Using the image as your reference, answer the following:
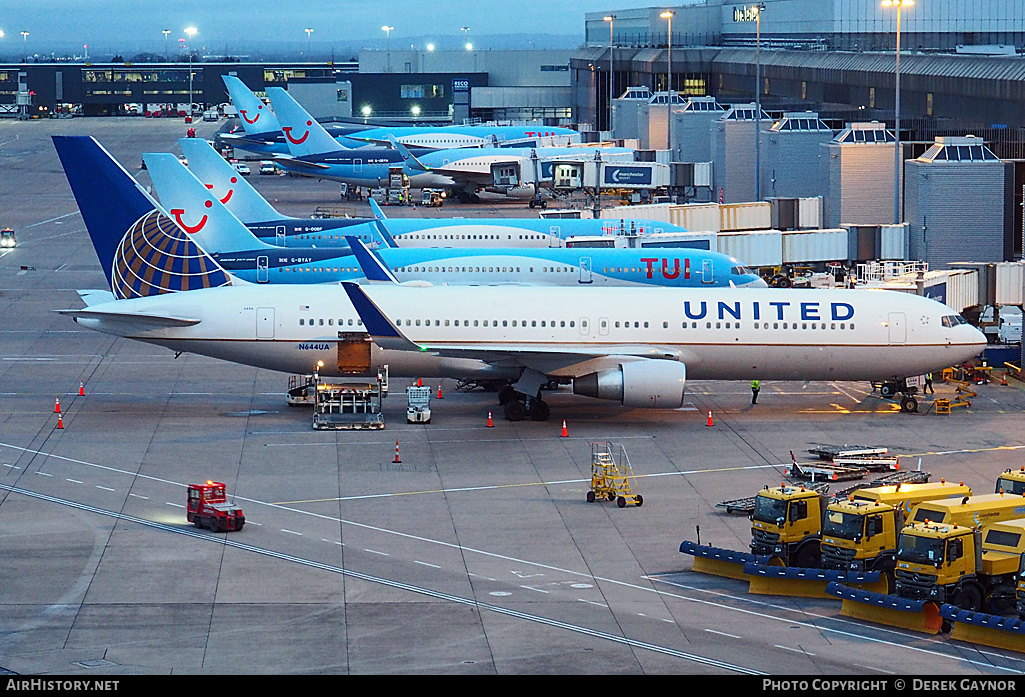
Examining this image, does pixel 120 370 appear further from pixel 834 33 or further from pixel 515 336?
pixel 834 33

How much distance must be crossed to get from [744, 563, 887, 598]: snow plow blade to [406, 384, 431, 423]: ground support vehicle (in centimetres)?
1651

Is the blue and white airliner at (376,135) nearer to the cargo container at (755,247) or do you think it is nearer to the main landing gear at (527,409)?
the cargo container at (755,247)

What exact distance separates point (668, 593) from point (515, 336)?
55.3ft

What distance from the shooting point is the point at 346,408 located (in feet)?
136

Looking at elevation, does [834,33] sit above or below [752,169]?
above

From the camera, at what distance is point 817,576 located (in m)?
26.3

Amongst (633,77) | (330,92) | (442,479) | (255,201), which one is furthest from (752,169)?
(330,92)

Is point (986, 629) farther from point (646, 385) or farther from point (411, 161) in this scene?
point (411, 161)

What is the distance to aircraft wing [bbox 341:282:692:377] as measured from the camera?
40.9 metres

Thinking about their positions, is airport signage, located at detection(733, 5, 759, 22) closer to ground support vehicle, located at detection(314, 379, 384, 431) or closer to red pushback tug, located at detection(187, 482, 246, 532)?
ground support vehicle, located at detection(314, 379, 384, 431)

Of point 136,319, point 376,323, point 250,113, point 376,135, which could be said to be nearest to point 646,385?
point 376,323

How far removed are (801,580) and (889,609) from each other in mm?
2038

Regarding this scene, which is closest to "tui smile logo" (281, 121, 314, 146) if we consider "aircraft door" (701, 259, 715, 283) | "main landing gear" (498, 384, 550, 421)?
"aircraft door" (701, 259, 715, 283)

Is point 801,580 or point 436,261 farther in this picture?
point 436,261
